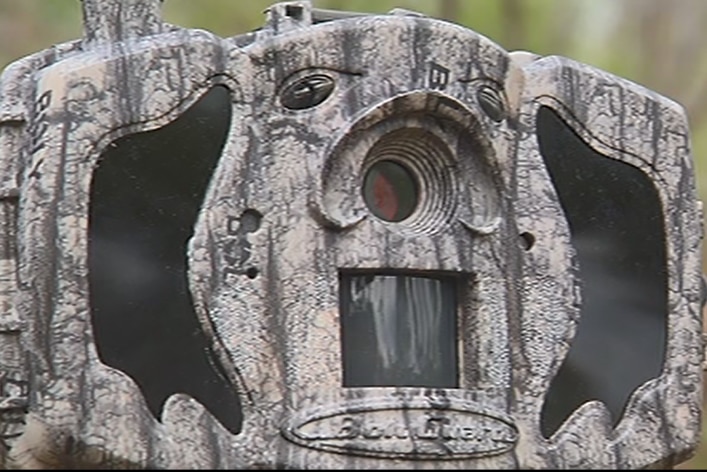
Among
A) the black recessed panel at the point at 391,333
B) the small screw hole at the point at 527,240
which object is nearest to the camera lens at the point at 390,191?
the black recessed panel at the point at 391,333

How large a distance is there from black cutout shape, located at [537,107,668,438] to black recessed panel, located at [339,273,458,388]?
0.58 m

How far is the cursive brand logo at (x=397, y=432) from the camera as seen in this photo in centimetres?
672

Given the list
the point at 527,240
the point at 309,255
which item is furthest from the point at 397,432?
the point at 527,240

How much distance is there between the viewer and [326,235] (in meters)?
6.88

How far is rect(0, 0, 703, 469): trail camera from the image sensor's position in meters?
6.53

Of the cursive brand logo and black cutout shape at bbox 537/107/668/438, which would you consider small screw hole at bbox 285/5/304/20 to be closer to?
black cutout shape at bbox 537/107/668/438

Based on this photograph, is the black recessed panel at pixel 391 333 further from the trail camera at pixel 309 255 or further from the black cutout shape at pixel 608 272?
the black cutout shape at pixel 608 272

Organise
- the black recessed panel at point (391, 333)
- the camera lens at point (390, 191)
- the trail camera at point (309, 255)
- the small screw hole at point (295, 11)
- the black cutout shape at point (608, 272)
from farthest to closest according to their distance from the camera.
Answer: the black cutout shape at point (608, 272), the small screw hole at point (295, 11), the camera lens at point (390, 191), the black recessed panel at point (391, 333), the trail camera at point (309, 255)

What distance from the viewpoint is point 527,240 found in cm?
736

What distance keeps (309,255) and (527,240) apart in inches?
38.1

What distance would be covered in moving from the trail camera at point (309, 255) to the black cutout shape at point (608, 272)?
0.5 inches

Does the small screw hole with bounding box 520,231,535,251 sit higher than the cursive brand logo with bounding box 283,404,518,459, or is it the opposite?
the small screw hole with bounding box 520,231,535,251

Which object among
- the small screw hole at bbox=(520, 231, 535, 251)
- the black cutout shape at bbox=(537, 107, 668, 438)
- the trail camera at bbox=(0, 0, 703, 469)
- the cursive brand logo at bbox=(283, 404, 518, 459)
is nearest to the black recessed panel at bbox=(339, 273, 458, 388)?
the trail camera at bbox=(0, 0, 703, 469)

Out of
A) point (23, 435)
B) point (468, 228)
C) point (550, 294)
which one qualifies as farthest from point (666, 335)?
point (23, 435)
